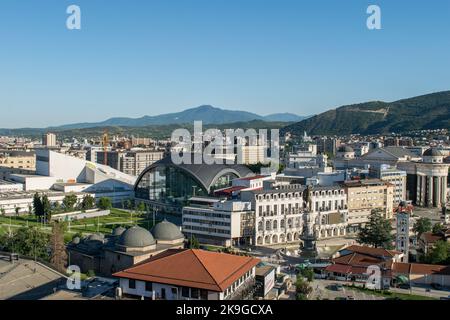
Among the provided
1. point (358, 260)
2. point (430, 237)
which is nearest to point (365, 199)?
point (430, 237)

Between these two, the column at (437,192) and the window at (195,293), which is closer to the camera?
the window at (195,293)

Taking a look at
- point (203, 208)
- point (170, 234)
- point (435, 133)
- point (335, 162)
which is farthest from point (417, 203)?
point (435, 133)

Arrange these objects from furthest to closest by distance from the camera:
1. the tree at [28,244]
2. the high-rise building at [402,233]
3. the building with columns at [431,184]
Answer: the building with columns at [431,184] < the high-rise building at [402,233] < the tree at [28,244]

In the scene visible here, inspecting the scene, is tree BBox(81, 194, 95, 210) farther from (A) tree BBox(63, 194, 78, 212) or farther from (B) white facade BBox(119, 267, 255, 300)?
(B) white facade BBox(119, 267, 255, 300)

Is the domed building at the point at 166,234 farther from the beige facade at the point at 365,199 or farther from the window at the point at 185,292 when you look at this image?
the beige facade at the point at 365,199

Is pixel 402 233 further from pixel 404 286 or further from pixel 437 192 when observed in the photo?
pixel 437 192

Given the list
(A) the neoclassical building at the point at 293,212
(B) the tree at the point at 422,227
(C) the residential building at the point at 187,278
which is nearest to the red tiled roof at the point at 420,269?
(A) the neoclassical building at the point at 293,212
